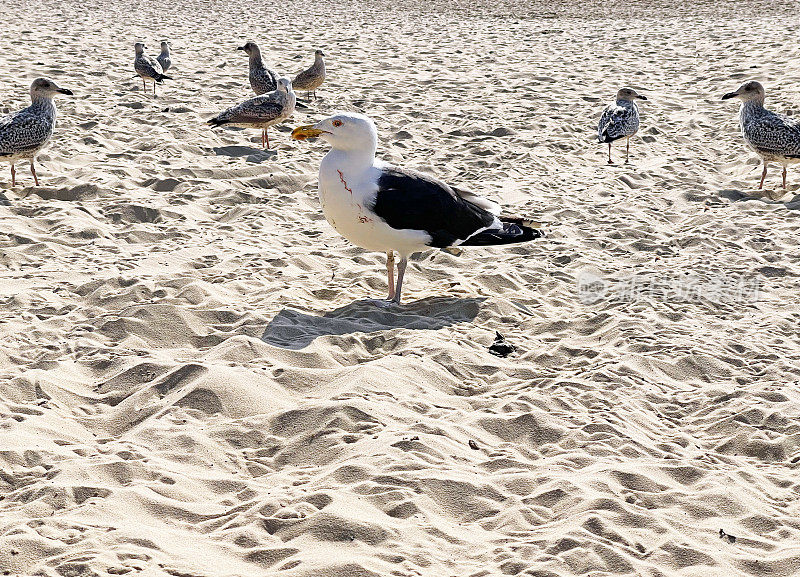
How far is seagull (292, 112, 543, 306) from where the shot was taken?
6.22m

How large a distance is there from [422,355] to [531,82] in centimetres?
1003

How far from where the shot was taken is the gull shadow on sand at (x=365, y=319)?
5715 millimetres

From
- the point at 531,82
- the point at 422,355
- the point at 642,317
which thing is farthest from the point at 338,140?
the point at 531,82

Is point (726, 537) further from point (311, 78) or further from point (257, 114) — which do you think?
point (311, 78)

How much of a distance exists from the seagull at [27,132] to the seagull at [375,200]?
3716 mm

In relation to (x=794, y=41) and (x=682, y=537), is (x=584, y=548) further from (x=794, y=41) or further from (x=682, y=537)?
(x=794, y=41)

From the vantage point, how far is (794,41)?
1731cm

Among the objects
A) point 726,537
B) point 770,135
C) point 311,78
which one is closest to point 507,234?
point 726,537

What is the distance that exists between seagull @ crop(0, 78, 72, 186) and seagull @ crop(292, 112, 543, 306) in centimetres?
372

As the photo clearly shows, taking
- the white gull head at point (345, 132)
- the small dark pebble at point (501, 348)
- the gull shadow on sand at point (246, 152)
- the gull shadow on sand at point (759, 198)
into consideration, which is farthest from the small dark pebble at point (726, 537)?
the gull shadow on sand at point (246, 152)

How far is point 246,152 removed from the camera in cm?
1064

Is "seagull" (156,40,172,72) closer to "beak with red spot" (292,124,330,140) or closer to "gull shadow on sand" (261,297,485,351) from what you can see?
"beak with red spot" (292,124,330,140)

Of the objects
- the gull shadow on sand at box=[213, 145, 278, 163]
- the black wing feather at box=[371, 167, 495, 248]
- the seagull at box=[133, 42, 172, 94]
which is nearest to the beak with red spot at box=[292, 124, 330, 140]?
the black wing feather at box=[371, 167, 495, 248]

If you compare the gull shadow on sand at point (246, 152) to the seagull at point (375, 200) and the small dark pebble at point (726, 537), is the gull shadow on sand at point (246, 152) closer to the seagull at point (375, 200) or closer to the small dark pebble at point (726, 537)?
the seagull at point (375, 200)
